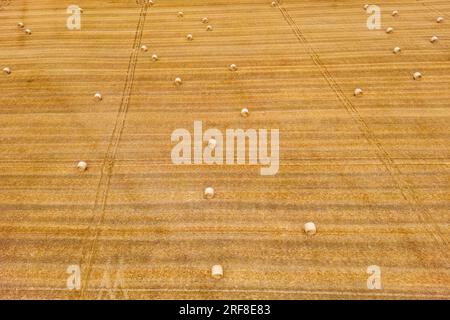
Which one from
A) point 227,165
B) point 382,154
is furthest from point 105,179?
point 382,154

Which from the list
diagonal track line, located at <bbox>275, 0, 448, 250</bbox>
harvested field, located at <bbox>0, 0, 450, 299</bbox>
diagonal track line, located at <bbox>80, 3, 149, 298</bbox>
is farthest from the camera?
diagonal track line, located at <bbox>275, 0, 448, 250</bbox>

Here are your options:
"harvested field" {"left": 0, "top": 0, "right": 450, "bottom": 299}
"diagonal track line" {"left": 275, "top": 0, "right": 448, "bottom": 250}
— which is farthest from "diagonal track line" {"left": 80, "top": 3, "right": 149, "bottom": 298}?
"diagonal track line" {"left": 275, "top": 0, "right": 448, "bottom": 250}

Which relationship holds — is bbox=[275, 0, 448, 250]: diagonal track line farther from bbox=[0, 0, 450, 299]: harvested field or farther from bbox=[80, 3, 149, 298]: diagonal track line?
bbox=[80, 3, 149, 298]: diagonal track line

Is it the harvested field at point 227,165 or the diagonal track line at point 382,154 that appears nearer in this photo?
the harvested field at point 227,165

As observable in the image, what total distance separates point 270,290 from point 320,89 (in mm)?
10973

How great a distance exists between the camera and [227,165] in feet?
42.1

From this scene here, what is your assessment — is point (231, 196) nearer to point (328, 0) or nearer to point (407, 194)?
point (407, 194)

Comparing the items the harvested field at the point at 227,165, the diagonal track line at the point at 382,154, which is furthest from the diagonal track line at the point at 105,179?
the diagonal track line at the point at 382,154

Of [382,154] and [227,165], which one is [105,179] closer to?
[227,165]

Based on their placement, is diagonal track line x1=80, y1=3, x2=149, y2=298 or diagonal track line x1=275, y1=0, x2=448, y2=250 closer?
diagonal track line x1=80, y1=3, x2=149, y2=298

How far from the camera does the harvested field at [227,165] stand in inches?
384

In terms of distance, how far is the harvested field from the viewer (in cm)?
974

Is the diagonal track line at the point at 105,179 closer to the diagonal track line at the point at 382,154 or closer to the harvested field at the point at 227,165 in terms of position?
the harvested field at the point at 227,165
